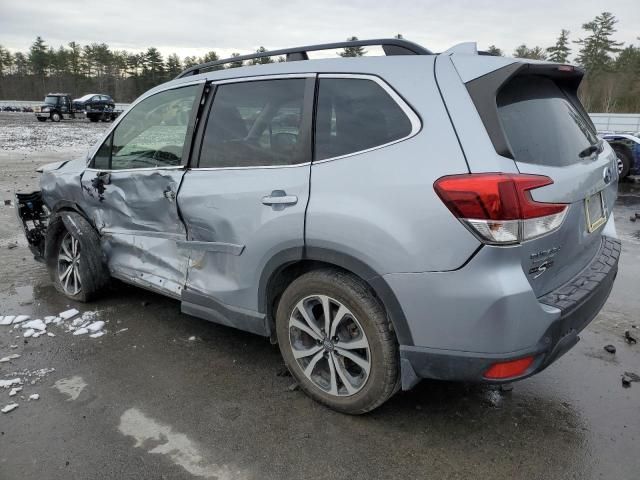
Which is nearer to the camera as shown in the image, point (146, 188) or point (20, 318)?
point (146, 188)

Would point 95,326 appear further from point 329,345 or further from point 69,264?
point 329,345

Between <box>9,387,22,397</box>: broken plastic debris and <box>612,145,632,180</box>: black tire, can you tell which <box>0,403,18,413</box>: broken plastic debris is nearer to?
<box>9,387,22,397</box>: broken plastic debris

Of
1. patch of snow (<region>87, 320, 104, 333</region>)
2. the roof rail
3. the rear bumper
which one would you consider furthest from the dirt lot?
the roof rail

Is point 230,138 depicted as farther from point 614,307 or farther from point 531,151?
point 614,307

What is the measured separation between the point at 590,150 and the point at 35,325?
168 inches

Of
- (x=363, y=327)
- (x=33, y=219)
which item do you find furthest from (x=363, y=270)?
(x=33, y=219)

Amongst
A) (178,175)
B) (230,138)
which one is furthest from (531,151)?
(178,175)

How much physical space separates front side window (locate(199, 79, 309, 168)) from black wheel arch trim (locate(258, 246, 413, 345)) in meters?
0.52

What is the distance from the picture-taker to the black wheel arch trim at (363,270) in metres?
2.52

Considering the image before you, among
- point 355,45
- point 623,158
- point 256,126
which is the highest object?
point 355,45

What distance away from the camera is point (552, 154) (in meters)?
2.64

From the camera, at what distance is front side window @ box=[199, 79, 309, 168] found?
9.79 ft

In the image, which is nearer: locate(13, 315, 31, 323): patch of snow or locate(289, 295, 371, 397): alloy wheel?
locate(289, 295, 371, 397): alloy wheel

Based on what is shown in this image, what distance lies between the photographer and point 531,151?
2520 mm
